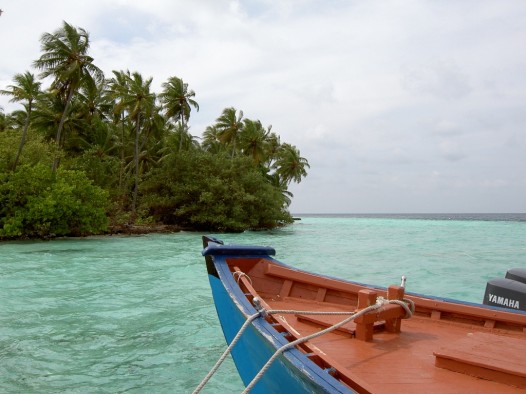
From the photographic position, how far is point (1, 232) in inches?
788

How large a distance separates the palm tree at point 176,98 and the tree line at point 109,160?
0.23ft

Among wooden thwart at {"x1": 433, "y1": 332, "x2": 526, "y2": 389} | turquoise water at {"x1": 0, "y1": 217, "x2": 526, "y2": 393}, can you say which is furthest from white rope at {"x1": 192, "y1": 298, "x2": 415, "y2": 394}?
turquoise water at {"x1": 0, "y1": 217, "x2": 526, "y2": 393}

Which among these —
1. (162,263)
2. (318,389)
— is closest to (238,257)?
(318,389)

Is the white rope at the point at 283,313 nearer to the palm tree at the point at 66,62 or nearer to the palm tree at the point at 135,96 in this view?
the palm tree at the point at 66,62

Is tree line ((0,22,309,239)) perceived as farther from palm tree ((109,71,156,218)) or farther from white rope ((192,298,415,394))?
white rope ((192,298,415,394))

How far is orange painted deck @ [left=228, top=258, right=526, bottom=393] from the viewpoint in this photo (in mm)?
2738

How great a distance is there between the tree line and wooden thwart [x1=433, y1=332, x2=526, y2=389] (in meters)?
19.8

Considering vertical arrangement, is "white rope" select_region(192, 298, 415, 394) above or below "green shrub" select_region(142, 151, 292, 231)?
below

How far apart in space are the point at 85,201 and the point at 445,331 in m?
21.0

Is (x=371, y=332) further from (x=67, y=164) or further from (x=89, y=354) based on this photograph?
(x=67, y=164)

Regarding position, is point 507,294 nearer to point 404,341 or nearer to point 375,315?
point 404,341

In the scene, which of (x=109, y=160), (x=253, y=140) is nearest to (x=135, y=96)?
(x=109, y=160)

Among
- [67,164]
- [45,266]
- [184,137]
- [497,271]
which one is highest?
[184,137]

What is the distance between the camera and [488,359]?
2812 mm
